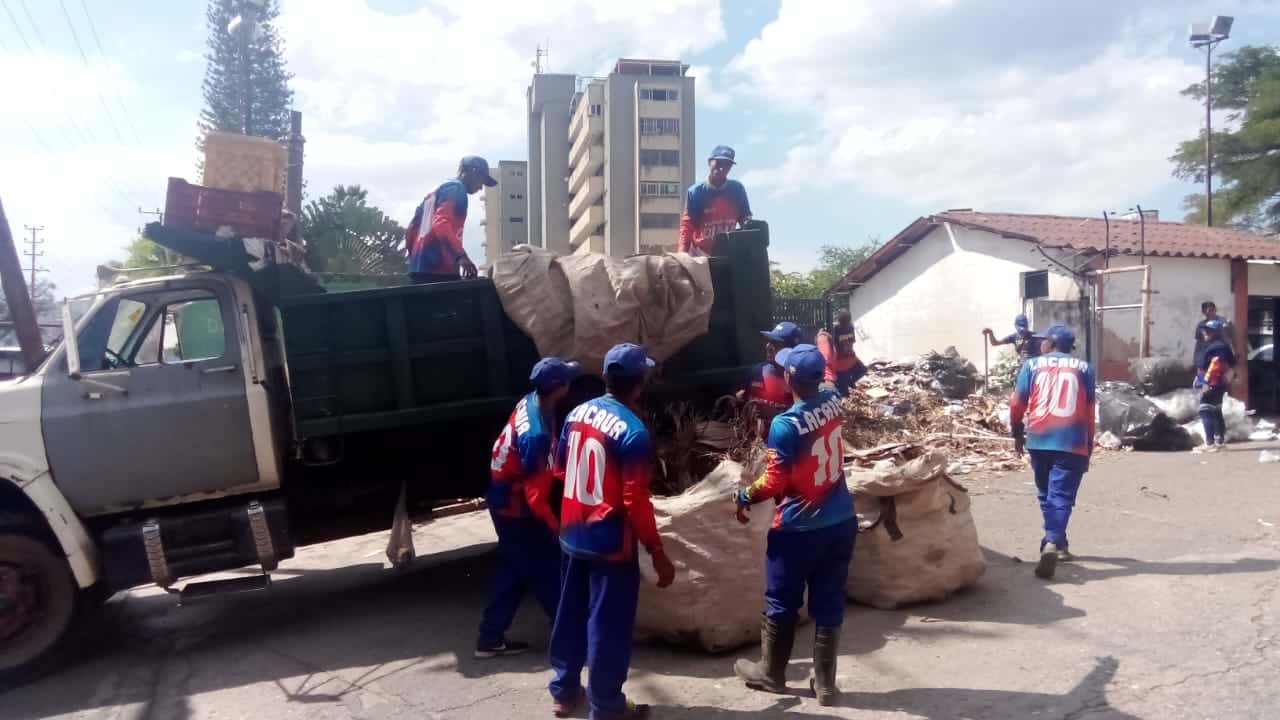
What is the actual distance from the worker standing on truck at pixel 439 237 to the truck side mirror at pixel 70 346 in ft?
6.36

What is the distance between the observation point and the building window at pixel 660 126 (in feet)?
197

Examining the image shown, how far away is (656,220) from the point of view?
60.6 meters

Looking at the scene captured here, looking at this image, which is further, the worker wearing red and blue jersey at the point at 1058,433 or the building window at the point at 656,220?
the building window at the point at 656,220

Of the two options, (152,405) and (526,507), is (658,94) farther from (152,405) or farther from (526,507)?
(526,507)

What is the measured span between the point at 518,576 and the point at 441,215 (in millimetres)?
2460

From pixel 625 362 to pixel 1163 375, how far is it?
10521 millimetres

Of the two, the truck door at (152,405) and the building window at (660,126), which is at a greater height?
the building window at (660,126)

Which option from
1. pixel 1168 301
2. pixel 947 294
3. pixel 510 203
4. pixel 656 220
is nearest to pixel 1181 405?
pixel 1168 301

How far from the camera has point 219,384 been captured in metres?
5.35

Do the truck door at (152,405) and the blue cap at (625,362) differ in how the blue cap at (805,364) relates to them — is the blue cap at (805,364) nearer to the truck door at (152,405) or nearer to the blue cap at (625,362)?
the blue cap at (625,362)

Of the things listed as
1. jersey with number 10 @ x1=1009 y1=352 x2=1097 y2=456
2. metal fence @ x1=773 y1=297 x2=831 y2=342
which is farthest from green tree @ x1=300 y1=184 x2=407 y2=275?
metal fence @ x1=773 y1=297 x2=831 y2=342

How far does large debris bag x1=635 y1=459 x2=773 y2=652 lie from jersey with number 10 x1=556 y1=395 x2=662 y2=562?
0.76 m

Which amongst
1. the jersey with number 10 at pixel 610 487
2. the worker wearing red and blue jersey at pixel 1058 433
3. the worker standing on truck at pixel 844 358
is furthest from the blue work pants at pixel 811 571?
the worker standing on truck at pixel 844 358

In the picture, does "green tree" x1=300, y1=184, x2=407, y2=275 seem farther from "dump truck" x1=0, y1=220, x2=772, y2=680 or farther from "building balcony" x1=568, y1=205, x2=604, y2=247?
"building balcony" x1=568, y1=205, x2=604, y2=247
